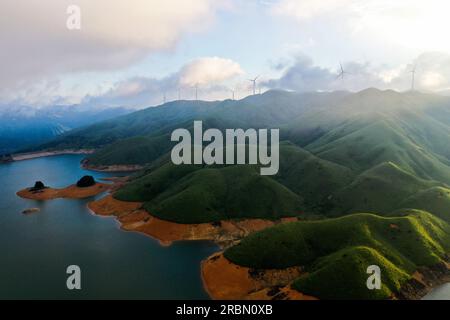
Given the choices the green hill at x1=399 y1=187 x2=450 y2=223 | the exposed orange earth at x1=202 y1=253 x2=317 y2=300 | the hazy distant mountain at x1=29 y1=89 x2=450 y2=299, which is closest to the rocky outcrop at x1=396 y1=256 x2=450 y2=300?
the hazy distant mountain at x1=29 y1=89 x2=450 y2=299

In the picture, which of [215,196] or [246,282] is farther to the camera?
[215,196]

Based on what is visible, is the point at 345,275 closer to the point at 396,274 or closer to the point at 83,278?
the point at 396,274

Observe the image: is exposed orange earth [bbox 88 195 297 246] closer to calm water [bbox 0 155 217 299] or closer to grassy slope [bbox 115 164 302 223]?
grassy slope [bbox 115 164 302 223]

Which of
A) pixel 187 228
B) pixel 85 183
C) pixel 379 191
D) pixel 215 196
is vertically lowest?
pixel 187 228

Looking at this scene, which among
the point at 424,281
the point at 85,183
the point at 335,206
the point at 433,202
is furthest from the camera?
the point at 85,183

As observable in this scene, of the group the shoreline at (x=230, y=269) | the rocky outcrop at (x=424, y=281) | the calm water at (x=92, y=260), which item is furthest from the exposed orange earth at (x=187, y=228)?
the rocky outcrop at (x=424, y=281)

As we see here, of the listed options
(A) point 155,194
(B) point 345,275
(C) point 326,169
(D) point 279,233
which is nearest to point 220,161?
(A) point 155,194

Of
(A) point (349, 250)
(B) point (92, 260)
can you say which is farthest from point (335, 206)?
(B) point (92, 260)

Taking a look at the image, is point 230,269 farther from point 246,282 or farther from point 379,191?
point 379,191
